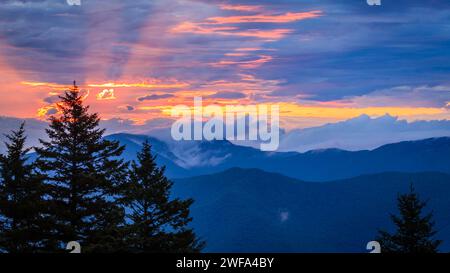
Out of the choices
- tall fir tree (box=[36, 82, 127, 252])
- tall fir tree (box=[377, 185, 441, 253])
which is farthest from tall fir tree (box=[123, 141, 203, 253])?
tall fir tree (box=[377, 185, 441, 253])

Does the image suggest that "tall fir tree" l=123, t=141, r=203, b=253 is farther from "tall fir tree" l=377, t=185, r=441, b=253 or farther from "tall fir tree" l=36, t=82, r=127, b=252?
"tall fir tree" l=377, t=185, r=441, b=253

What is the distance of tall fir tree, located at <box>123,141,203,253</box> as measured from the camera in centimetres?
3716

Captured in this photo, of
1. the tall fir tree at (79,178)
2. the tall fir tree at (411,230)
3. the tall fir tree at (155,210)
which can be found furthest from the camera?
the tall fir tree at (411,230)

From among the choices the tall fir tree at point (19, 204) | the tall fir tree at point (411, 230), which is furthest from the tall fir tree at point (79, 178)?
the tall fir tree at point (411, 230)

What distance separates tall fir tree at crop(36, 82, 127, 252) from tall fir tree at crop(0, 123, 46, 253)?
887 mm

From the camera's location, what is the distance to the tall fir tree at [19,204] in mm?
32062

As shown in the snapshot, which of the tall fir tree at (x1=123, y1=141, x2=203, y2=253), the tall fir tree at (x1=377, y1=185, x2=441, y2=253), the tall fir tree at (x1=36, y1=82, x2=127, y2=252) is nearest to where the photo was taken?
the tall fir tree at (x1=36, y1=82, x2=127, y2=252)

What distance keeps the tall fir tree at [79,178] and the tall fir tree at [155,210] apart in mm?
2894

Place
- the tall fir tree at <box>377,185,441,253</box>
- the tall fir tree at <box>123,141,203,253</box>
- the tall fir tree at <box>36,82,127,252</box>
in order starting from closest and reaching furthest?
the tall fir tree at <box>36,82,127,252</box> < the tall fir tree at <box>123,141,203,253</box> < the tall fir tree at <box>377,185,441,253</box>

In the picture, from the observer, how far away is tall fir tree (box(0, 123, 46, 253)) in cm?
3206

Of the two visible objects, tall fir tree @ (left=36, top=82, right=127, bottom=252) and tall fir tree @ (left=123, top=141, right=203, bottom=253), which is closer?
tall fir tree @ (left=36, top=82, right=127, bottom=252)

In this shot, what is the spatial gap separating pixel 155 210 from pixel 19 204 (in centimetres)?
945

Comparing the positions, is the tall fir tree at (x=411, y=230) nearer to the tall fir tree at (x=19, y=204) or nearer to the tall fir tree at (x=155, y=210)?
the tall fir tree at (x=155, y=210)

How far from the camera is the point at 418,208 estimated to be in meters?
55.0
